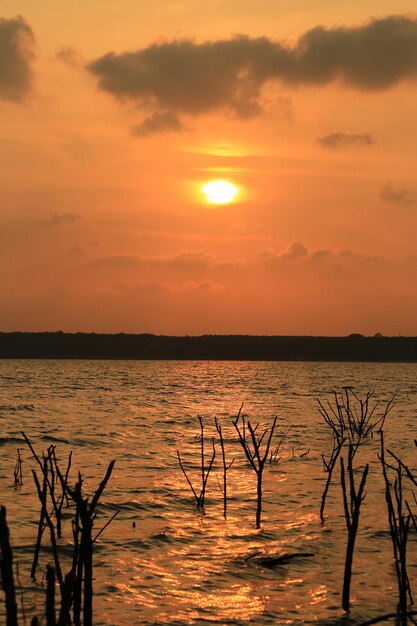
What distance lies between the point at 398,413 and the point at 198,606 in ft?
111

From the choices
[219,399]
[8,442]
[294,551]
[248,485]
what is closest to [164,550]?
[294,551]

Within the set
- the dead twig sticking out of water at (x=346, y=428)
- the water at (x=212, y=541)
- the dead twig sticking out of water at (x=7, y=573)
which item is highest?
the dead twig sticking out of water at (x=7, y=573)

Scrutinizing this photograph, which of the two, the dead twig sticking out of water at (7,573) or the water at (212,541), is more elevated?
the dead twig sticking out of water at (7,573)

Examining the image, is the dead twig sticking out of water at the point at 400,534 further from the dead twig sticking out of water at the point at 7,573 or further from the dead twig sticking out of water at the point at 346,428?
the dead twig sticking out of water at the point at 7,573

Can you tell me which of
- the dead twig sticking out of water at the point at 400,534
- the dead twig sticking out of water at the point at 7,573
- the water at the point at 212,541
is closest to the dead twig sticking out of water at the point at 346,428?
the water at the point at 212,541

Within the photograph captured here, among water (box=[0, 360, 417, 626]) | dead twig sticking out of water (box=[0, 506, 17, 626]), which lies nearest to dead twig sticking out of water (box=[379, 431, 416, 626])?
water (box=[0, 360, 417, 626])

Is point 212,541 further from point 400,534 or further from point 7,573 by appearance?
point 7,573

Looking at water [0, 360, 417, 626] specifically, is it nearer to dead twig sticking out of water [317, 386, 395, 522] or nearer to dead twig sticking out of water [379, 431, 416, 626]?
dead twig sticking out of water [317, 386, 395, 522]

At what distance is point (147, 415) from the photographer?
4069cm

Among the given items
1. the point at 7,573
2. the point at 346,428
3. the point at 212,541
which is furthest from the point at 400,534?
the point at 346,428

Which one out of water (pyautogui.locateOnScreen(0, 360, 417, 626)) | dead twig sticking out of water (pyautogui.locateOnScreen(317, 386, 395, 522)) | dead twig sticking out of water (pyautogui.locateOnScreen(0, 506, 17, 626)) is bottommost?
water (pyautogui.locateOnScreen(0, 360, 417, 626))

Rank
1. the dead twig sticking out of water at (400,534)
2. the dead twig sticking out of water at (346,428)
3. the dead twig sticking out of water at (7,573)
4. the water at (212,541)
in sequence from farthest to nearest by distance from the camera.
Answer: the dead twig sticking out of water at (346,428) < the water at (212,541) < the dead twig sticking out of water at (400,534) < the dead twig sticking out of water at (7,573)

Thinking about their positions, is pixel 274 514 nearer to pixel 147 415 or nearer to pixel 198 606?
pixel 198 606

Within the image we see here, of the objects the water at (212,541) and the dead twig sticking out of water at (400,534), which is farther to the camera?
the water at (212,541)
